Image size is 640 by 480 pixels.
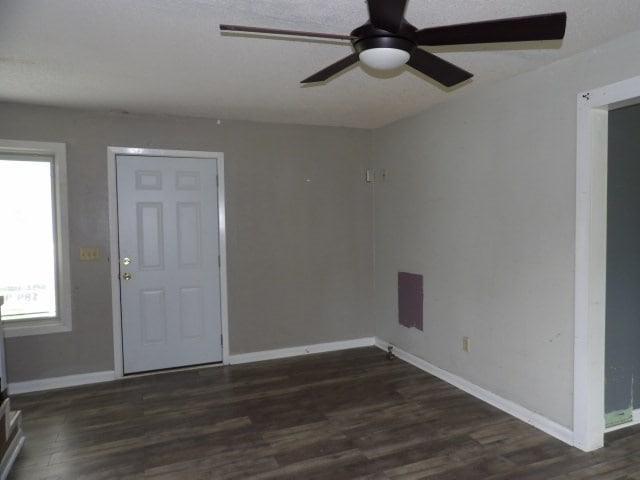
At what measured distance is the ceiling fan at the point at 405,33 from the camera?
4.50 feet

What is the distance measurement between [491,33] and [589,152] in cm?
135

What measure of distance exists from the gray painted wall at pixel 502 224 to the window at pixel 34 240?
3.14 metres

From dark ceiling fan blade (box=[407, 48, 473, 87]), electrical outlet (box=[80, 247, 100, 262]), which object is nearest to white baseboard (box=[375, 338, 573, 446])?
dark ceiling fan blade (box=[407, 48, 473, 87])

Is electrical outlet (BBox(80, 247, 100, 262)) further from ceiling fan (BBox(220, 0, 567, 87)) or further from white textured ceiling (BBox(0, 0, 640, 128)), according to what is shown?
ceiling fan (BBox(220, 0, 567, 87))

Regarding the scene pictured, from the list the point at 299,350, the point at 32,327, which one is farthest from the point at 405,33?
the point at 32,327

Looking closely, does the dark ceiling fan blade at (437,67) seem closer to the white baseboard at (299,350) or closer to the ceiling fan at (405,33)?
the ceiling fan at (405,33)

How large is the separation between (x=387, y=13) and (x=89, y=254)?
11.0 feet

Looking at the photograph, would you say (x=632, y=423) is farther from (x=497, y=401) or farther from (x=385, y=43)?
(x=385, y=43)

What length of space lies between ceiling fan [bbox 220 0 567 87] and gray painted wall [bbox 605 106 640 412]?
1.58 meters

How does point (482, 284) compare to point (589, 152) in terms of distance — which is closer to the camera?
point (589, 152)

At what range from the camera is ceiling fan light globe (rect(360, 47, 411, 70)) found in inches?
61.1

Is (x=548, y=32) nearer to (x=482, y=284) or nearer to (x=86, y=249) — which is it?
(x=482, y=284)

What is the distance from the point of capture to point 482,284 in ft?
10.5

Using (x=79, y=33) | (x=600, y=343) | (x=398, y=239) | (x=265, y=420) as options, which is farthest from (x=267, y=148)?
(x=600, y=343)
